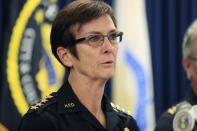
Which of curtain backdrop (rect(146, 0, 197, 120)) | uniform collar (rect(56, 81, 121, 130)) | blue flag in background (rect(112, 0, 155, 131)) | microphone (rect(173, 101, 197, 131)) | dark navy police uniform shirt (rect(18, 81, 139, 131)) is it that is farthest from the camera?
curtain backdrop (rect(146, 0, 197, 120))

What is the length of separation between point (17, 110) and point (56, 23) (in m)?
1.53

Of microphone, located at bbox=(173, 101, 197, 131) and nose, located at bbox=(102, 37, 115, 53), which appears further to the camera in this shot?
microphone, located at bbox=(173, 101, 197, 131)

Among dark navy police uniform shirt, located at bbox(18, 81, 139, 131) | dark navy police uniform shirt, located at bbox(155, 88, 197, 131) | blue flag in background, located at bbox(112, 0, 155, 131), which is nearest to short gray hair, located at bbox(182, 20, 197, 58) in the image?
dark navy police uniform shirt, located at bbox(155, 88, 197, 131)

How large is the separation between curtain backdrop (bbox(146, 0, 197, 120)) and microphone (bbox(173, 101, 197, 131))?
1.83 m

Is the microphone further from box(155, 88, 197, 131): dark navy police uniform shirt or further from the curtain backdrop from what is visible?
→ the curtain backdrop

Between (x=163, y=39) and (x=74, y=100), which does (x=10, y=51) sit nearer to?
(x=74, y=100)

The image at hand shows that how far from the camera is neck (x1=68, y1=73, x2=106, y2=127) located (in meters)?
1.56

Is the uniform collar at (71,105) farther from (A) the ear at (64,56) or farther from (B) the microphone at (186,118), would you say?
(B) the microphone at (186,118)

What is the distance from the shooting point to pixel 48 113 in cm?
146

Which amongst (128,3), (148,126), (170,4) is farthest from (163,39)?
(148,126)

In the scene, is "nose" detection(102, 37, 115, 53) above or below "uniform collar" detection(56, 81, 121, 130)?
above

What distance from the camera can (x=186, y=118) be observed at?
1823 millimetres

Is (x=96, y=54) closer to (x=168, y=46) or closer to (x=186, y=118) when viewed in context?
(x=186, y=118)

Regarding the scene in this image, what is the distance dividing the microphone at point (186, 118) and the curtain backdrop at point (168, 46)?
5.99 ft
